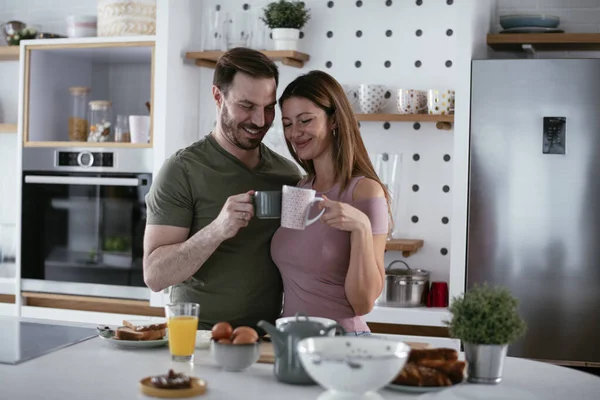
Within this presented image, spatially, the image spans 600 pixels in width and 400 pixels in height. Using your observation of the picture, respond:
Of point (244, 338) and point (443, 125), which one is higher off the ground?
point (443, 125)

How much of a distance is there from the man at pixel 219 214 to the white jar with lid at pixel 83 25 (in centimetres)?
191

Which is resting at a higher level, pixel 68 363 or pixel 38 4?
pixel 38 4

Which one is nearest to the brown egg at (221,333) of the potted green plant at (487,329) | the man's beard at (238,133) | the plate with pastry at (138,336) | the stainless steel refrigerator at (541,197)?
the plate with pastry at (138,336)

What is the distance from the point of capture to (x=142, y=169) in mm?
4031

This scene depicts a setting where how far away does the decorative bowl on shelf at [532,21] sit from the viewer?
149 inches

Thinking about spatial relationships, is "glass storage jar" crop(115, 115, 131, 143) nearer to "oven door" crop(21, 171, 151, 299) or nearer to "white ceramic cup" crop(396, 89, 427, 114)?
"oven door" crop(21, 171, 151, 299)

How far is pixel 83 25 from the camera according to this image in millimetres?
4203

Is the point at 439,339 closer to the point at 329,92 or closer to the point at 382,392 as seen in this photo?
the point at 329,92

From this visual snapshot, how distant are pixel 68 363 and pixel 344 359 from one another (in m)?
0.74

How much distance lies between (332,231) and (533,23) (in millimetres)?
1979

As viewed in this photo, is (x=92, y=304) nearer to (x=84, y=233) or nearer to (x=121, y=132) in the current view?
(x=84, y=233)

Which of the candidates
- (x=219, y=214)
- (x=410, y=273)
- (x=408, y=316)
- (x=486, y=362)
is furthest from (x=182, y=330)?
(x=410, y=273)

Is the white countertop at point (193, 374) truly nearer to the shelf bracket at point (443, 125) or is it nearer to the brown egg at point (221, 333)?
the brown egg at point (221, 333)

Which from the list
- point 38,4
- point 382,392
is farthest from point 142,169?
point 382,392
